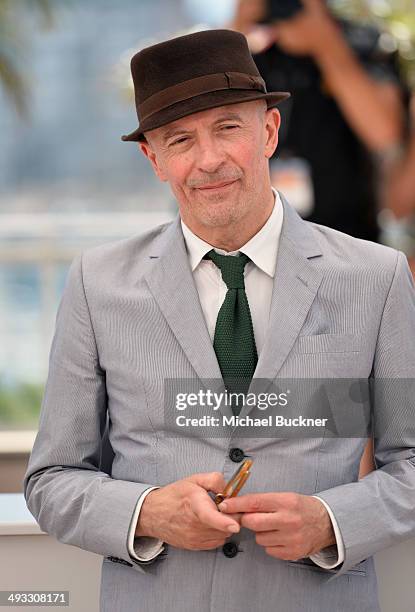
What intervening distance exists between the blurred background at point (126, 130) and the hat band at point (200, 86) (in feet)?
4.73

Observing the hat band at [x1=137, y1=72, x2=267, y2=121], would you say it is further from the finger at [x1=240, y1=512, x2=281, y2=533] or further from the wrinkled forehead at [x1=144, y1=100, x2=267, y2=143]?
the finger at [x1=240, y1=512, x2=281, y2=533]

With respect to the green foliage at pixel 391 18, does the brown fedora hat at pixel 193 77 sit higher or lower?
lower

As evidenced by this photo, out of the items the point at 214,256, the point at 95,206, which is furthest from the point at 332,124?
the point at 95,206

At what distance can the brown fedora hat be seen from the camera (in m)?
1.38

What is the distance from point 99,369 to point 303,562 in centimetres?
39

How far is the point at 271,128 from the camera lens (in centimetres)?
150

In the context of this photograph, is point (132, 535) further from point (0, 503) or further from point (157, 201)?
point (157, 201)

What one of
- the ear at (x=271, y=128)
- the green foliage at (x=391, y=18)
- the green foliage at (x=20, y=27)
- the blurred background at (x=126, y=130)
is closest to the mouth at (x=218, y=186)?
the ear at (x=271, y=128)

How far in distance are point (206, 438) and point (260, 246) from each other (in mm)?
283

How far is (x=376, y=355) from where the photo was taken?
1.43 meters

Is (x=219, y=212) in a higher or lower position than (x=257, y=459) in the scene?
higher

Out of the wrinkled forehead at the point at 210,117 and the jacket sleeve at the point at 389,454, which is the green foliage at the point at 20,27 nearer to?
the wrinkled forehead at the point at 210,117

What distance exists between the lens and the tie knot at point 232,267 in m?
1.45

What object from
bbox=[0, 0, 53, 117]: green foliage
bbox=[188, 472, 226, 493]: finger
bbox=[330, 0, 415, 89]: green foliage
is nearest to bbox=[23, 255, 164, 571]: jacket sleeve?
bbox=[188, 472, 226, 493]: finger
